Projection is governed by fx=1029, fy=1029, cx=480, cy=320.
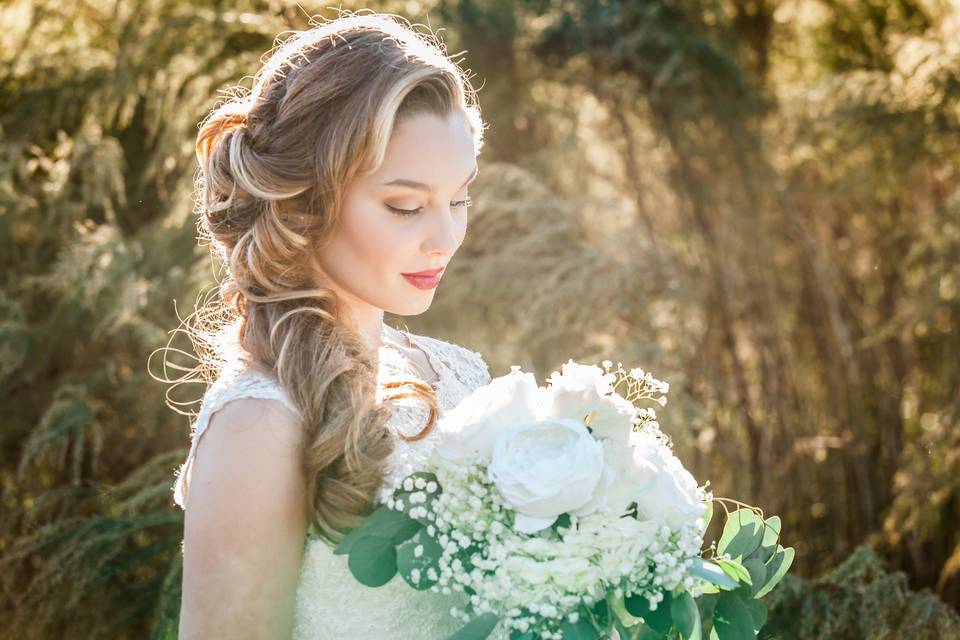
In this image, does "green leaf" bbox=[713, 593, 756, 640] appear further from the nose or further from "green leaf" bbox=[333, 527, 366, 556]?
the nose

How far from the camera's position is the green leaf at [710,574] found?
1.32 m

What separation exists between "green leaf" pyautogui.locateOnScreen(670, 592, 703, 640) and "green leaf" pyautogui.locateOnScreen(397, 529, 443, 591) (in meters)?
0.31

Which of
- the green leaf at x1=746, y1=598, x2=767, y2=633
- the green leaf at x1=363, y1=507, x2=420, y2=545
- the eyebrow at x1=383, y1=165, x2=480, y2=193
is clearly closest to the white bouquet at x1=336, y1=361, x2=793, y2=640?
the green leaf at x1=363, y1=507, x2=420, y2=545

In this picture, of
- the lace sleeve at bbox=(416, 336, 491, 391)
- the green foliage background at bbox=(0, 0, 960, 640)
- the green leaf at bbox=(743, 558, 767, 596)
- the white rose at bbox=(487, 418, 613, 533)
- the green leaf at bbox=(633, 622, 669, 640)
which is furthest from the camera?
the green foliage background at bbox=(0, 0, 960, 640)

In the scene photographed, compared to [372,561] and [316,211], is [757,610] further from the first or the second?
[316,211]

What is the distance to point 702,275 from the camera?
382 cm

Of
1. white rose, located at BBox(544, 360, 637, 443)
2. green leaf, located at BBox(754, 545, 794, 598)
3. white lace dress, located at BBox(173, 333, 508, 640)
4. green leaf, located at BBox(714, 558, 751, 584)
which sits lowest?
white lace dress, located at BBox(173, 333, 508, 640)

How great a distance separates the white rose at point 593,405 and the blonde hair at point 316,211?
0.78ft

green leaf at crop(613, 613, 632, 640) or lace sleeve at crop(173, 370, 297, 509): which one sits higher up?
lace sleeve at crop(173, 370, 297, 509)

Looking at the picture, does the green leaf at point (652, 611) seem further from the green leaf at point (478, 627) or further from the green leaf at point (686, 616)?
the green leaf at point (478, 627)

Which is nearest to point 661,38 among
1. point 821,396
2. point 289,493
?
point 821,396

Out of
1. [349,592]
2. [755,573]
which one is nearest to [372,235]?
[349,592]

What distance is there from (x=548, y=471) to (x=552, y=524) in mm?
82

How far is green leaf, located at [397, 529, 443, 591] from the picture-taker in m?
1.32
